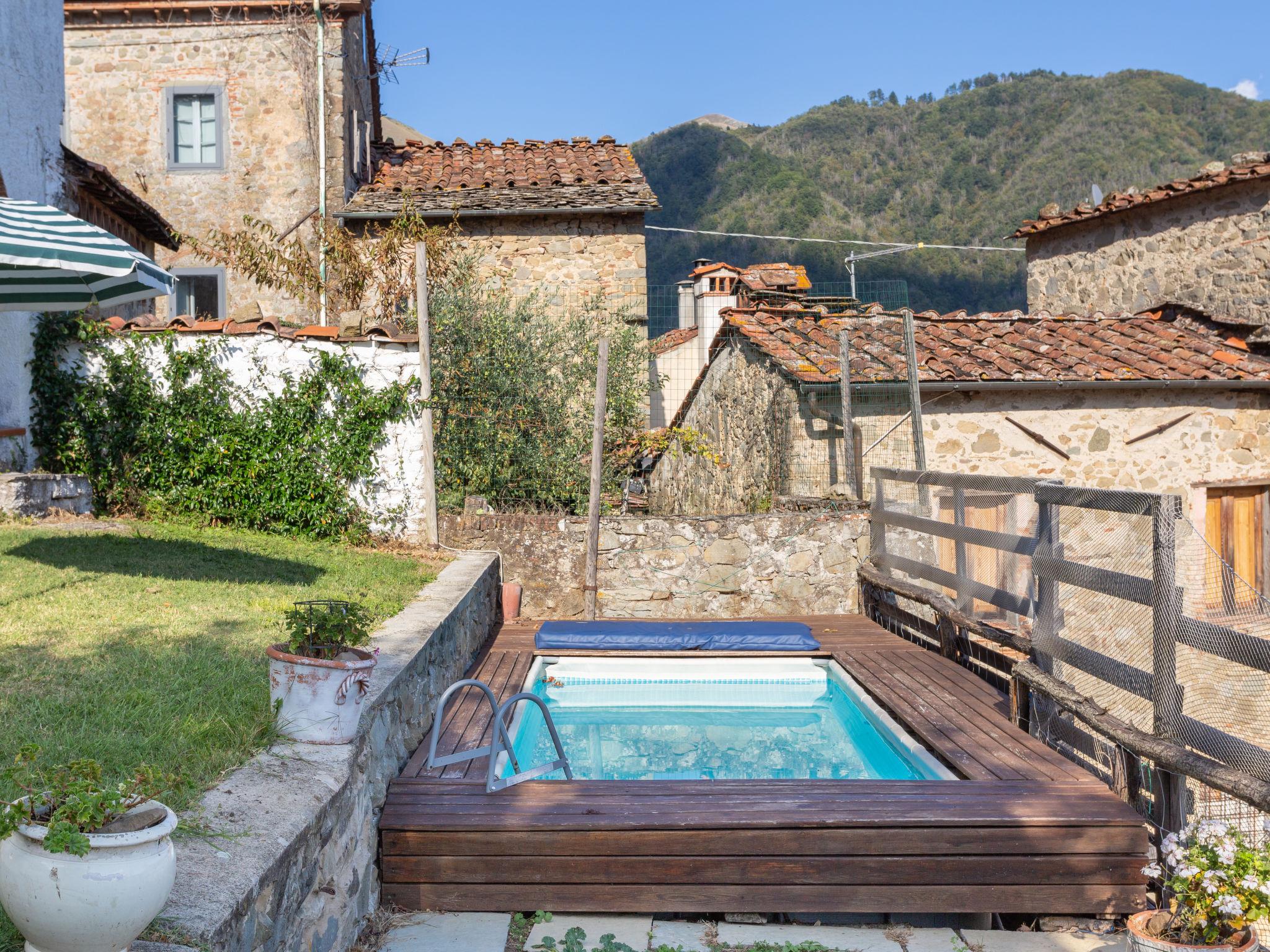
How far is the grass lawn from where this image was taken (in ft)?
10.9

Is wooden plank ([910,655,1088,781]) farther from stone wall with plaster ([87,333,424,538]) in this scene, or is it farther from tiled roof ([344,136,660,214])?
tiled roof ([344,136,660,214])

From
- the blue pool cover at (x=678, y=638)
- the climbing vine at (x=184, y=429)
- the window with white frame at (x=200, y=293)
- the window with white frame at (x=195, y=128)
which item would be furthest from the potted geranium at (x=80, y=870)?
the window with white frame at (x=195, y=128)

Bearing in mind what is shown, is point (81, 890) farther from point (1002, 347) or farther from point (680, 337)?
point (680, 337)

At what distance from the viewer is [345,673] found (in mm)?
3639

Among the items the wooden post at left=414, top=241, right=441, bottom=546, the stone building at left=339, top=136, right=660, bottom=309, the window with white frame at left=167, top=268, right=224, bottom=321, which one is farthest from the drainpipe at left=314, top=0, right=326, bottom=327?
the wooden post at left=414, top=241, right=441, bottom=546

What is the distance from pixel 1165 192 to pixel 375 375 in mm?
9747

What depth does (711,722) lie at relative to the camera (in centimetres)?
685

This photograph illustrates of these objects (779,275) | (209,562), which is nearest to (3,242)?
(209,562)

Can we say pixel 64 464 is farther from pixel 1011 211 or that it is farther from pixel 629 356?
pixel 1011 211

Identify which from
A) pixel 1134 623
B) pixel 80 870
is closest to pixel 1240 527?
pixel 1134 623

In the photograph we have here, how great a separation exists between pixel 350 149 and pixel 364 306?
3523 mm

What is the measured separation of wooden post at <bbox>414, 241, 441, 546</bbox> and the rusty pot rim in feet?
17.0

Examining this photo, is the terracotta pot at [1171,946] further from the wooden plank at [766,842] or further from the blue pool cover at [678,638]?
the blue pool cover at [678,638]

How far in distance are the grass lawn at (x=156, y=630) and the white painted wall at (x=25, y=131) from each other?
1504mm
